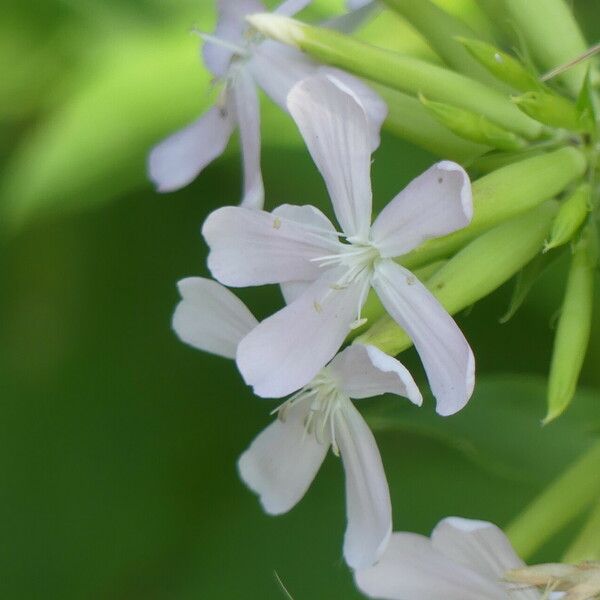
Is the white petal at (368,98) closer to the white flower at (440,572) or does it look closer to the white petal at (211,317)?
the white petal at (211,317)

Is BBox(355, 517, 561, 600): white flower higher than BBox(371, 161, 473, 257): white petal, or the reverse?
BBox(371, 161, 473, 257): white petal

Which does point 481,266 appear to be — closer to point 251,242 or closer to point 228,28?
point 251,242

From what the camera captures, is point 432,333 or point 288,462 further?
point 288,462

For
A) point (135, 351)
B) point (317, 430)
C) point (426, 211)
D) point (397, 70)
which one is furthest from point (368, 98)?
point (135, 351)

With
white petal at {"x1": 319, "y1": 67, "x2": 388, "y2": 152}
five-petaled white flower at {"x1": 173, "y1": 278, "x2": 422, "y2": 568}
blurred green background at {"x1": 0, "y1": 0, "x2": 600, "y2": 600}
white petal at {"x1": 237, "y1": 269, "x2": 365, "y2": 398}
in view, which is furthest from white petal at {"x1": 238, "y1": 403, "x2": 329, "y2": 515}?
Answer: blurred green background at {"x1": 0, "y1": 0, "x2": 600, "y2": 600}

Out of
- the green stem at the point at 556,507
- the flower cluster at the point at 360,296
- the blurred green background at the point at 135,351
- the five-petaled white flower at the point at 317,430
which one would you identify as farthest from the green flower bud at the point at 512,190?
the blurred green background at the point at 135,351

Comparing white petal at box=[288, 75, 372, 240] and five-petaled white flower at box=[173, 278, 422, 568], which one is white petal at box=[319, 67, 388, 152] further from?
five-petaled white flower at box=[173, 278, 422, 568]
